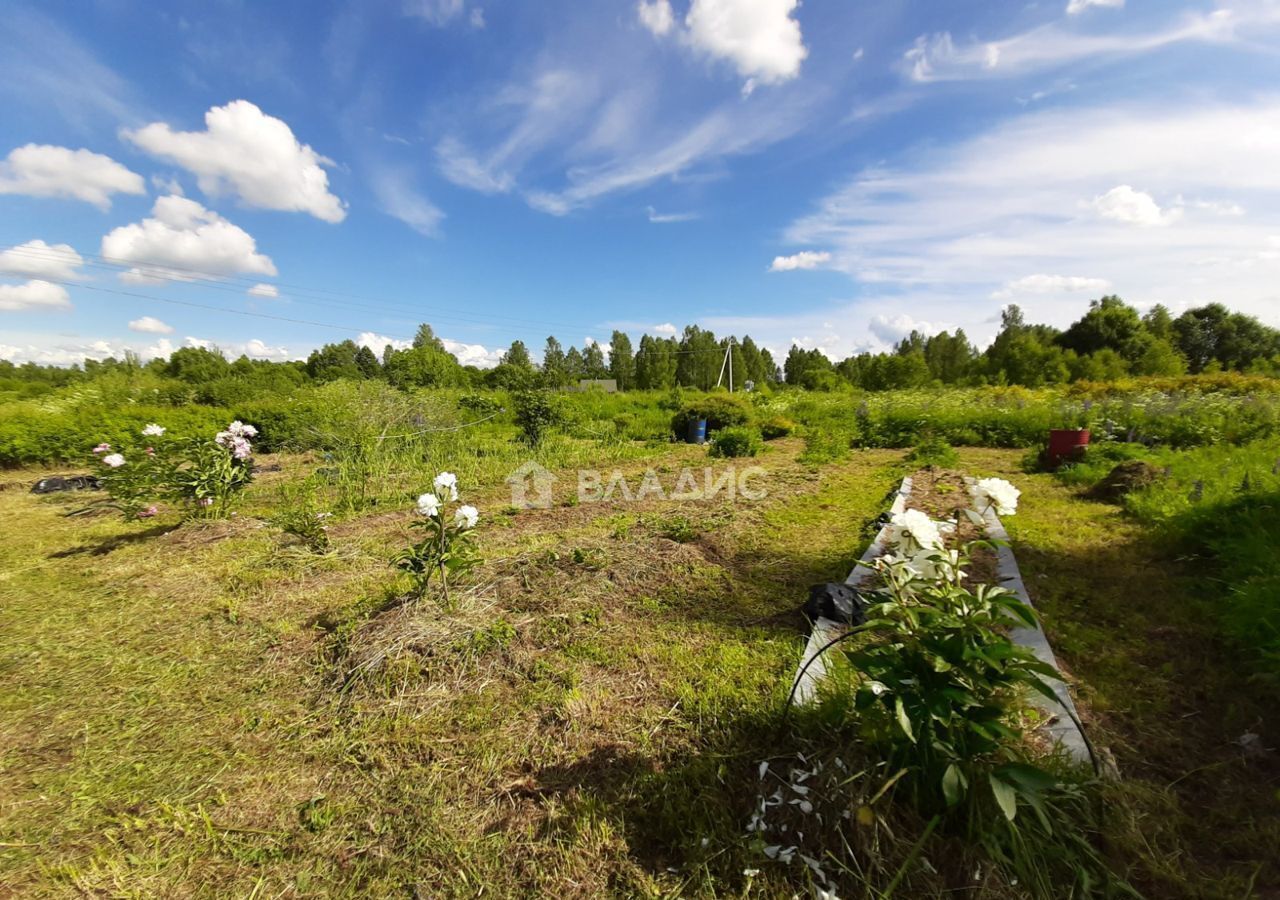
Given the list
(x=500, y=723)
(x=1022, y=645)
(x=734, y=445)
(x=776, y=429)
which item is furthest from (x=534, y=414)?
(x=1022, y=645)

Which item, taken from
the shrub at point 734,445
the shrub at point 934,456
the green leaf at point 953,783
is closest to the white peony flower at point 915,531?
the green leaf at point 953,783

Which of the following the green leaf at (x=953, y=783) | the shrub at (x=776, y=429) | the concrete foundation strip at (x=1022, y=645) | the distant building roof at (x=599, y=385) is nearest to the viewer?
the green leaf at (x=953, y=783)

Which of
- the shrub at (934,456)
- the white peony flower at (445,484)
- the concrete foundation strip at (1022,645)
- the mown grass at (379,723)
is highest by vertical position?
the white peony flower at (445,484)

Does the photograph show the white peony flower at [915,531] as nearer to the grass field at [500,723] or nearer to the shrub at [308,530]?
the grass field at [500,723]

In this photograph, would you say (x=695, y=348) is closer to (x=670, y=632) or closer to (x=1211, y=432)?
(x=1211, y=432)

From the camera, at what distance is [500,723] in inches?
89.7

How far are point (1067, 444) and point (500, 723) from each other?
30.7ft

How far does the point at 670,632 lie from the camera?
3.03 m

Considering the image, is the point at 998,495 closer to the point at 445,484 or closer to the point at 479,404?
the point at 445,484

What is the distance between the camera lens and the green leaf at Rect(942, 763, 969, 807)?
129 centimetres

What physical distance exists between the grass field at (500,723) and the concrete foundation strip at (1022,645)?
0.13 m

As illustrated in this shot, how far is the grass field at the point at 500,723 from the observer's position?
62.2 inches

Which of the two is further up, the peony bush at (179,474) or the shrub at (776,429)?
the peony bush at (179,474)

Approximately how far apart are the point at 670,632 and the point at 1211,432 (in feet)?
35.5
